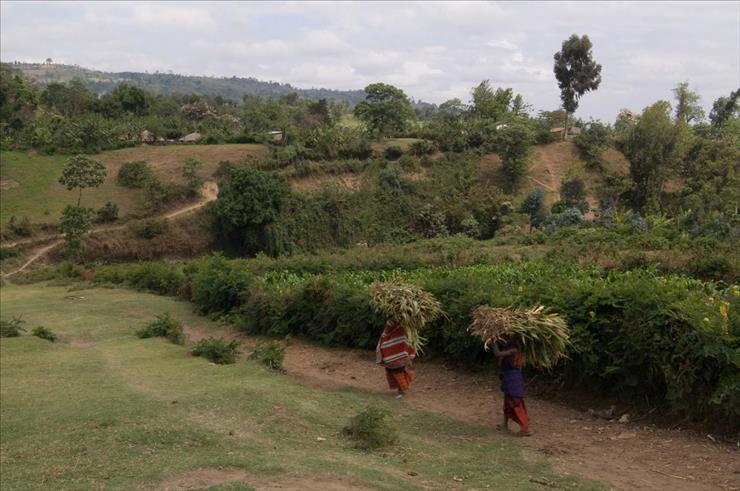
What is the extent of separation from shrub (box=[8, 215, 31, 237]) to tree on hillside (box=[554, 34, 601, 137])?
35.0m

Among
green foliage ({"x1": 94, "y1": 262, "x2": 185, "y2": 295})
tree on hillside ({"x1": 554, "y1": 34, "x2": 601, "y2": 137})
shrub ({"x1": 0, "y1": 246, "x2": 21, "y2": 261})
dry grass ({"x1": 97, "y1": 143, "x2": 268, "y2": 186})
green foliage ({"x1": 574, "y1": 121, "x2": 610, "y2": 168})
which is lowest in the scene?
shrub ({"x1": 0, "y1": 246, "x2": 21, "y2": 261})

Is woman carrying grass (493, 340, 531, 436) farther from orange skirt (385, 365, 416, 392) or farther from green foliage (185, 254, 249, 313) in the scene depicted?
green foliage (185, 254, 249, 313)

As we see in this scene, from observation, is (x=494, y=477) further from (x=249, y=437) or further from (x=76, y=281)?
(x=76, y=281)

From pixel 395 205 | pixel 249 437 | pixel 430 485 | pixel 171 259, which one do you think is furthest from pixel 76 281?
pixel 430 485

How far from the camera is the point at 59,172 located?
146 feet

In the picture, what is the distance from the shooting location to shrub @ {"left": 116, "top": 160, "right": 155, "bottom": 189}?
44.0 metres

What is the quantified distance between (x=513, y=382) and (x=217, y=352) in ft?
24.5

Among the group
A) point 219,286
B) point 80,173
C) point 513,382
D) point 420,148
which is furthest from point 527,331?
point 420,148

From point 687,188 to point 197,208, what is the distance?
29.9m

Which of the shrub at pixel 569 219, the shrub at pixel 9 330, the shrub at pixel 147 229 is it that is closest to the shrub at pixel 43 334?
the shrub at pixel 9 330

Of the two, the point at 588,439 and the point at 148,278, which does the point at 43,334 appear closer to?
the point at 148,278

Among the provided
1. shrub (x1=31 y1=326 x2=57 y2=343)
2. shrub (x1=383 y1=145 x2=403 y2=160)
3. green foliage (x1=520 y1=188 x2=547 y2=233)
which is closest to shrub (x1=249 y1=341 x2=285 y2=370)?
shrub (x1=31 y1=326 x2=57 y2=343)

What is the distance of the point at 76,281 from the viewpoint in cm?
2970

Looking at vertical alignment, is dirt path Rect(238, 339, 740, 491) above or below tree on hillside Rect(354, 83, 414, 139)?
below
